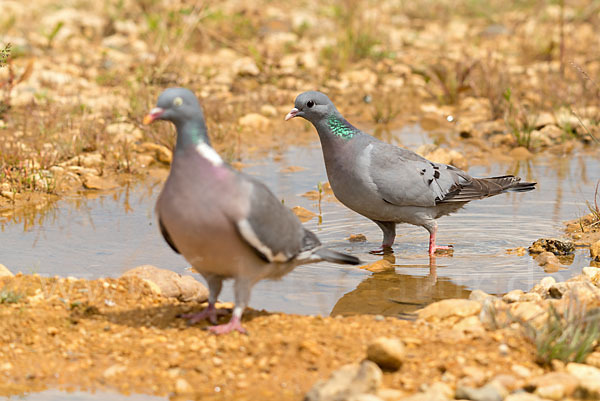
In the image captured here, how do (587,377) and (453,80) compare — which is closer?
(587,377)

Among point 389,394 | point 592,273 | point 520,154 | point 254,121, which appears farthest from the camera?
point 254,121

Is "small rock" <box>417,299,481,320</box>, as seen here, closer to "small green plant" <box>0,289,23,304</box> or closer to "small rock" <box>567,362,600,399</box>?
"small rock" <box>567,362,600,399</box>

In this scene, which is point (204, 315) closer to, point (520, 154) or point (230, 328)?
point (230, 328)

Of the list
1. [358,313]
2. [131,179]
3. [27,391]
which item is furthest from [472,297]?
[131,179]

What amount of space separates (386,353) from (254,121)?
6503 millimetres

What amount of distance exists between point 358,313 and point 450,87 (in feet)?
21.5

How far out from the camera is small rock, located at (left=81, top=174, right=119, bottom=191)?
312 inches

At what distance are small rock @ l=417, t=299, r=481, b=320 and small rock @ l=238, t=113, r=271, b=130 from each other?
18.5 feet

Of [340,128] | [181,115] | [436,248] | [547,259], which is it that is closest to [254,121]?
Answer: [340,128]

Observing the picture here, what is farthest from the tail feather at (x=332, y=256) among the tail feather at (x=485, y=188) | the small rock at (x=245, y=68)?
the small rock at (x=245, y=68)

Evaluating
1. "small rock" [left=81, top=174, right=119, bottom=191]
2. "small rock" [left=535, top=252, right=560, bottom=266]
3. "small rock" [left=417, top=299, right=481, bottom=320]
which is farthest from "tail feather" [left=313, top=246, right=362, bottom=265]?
"small rock" [left=81, top=174, right=119, bottom=191]

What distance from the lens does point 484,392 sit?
12.3 feet

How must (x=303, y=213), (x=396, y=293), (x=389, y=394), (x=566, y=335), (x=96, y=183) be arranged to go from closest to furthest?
(x=389, y=394)
(x=566, y=335)
(x=396, y=293)
(x=303, y=213)
(x=96, y=183)

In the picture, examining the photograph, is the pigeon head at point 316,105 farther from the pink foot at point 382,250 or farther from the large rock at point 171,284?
the large rock at point 171,284
